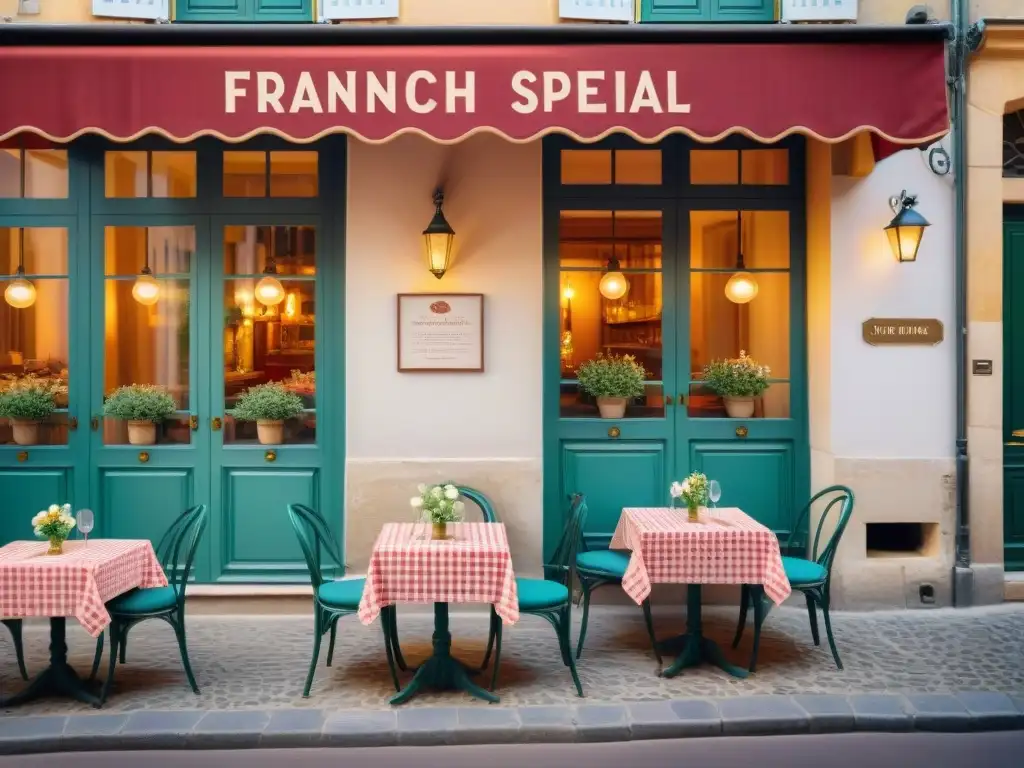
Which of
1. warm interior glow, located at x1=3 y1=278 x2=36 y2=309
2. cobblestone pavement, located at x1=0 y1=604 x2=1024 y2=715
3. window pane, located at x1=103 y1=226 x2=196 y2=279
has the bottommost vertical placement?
cobblestone pavement, located at x1=0 y1=604 x2=1024 y2=715

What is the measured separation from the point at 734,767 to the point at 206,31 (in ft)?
17.6

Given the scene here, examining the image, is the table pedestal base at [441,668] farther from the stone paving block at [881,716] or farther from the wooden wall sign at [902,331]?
the wooden wall sign at [902,331]

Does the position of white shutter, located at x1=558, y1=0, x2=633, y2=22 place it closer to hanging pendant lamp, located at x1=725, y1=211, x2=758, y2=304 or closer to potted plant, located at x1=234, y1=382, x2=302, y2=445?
Result: hanging pendant lamp, located at x1=725, y1=211, x2=758, y2=304

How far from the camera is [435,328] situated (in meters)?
7.23

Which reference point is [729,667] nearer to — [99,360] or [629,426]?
[629,426]

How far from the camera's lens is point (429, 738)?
498 cm

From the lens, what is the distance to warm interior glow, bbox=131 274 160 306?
24.2 feet

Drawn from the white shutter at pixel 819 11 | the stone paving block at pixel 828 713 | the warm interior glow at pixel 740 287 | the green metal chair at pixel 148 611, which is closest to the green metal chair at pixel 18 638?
the green metal chair at pixel 148 611

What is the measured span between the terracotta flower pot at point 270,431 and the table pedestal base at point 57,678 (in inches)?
86.9

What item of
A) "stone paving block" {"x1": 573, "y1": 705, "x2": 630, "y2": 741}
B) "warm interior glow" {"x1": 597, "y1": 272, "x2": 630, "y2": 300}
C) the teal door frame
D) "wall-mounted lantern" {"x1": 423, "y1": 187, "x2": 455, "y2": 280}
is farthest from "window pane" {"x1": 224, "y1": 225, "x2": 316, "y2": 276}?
"stone paving block" {"x1": 573, "y1": 705, "x2": 630, "y2": 741}

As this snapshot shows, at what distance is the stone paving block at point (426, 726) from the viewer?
4980 millimetres

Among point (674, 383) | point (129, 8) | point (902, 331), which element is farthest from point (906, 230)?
point (129, 8)

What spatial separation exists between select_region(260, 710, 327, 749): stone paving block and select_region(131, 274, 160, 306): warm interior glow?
12.1 ft

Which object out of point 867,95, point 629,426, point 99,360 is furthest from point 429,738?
point 867,95
